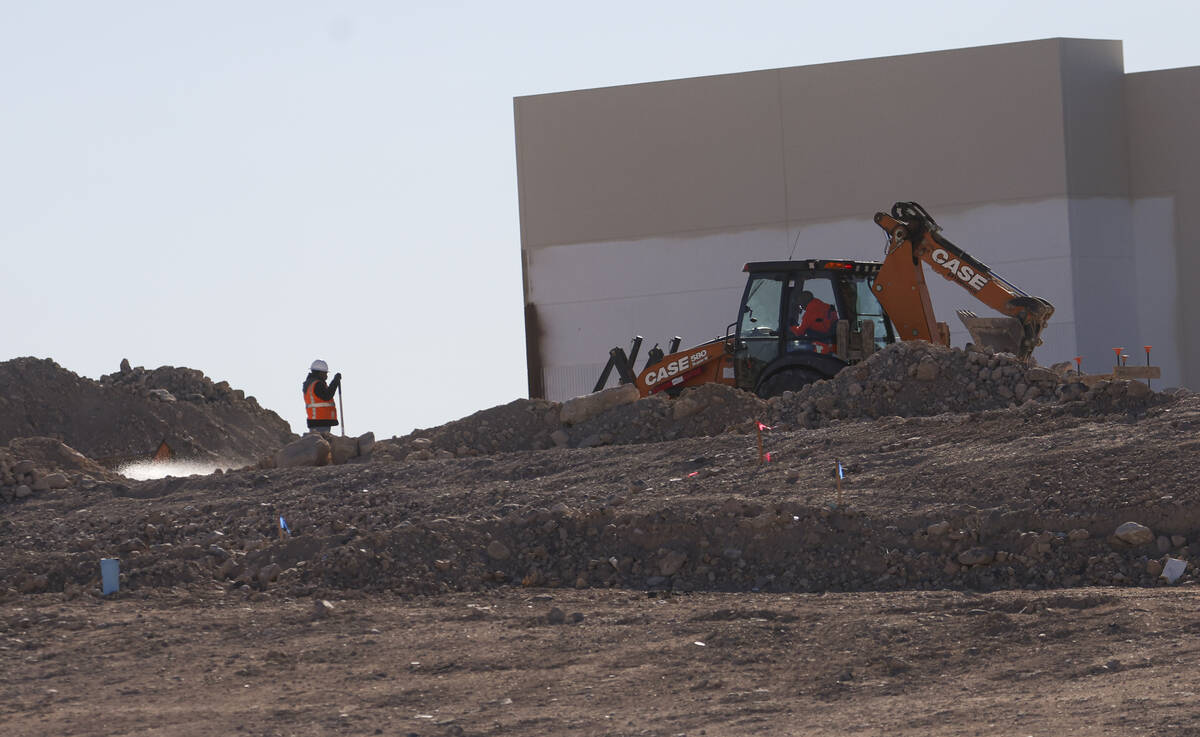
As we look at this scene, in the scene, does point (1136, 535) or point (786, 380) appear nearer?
point (1136, 535)

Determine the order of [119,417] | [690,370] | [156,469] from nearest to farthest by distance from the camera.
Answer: [690,370] < [156,469] < [119,417]

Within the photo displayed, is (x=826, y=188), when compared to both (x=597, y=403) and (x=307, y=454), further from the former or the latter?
(x=307, y=454)

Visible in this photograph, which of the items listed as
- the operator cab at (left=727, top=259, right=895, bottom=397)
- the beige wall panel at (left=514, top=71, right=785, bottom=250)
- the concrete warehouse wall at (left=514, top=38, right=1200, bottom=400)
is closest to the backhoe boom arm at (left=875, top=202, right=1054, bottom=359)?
the operator cab at (left=727, top=259, right=895, bottom=397)

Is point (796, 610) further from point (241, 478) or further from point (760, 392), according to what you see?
point (760, 392)

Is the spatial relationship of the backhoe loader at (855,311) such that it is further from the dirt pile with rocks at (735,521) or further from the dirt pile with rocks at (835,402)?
the dirt pile with rocks at (735,521)

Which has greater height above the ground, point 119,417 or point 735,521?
point 119,417

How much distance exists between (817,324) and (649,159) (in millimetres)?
13356

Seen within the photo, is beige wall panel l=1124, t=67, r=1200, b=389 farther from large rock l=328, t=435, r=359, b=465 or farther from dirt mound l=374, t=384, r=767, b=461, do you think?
large rock l=328, t=435, r=359, b=465

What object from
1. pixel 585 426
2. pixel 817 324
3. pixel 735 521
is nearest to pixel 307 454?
pixel 585 426

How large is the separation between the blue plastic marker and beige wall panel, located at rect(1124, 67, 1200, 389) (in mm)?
21718

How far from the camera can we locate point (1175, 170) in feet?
90.9

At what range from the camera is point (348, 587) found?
33.9ft

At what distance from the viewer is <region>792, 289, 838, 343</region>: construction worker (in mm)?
17125

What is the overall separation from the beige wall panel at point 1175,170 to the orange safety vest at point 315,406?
16467 millimetres
